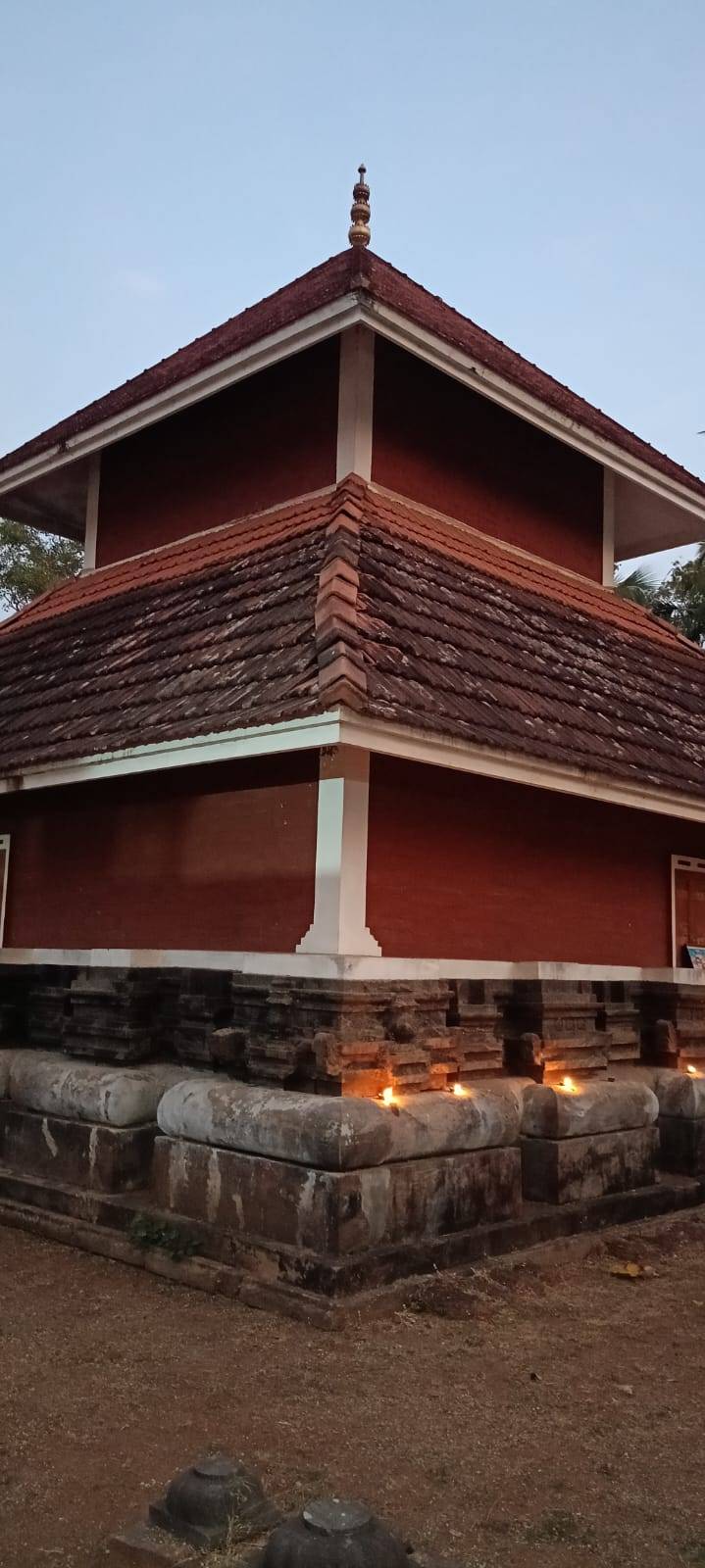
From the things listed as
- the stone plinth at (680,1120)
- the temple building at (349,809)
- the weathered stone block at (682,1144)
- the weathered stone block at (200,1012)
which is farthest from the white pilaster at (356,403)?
the weathered stone block at (682,1144)

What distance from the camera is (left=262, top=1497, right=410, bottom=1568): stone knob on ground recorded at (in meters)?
2.70

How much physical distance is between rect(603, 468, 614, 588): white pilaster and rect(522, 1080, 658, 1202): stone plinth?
445 cm

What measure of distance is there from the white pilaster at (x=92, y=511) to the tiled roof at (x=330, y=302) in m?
0.39

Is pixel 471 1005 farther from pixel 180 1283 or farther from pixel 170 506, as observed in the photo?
pixel 170 506

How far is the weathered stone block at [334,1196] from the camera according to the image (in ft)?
16.5

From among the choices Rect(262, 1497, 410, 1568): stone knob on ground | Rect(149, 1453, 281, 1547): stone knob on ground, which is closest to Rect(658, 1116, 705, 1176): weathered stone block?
Rect(149, 1453, 281, 1547): stone knob on ground


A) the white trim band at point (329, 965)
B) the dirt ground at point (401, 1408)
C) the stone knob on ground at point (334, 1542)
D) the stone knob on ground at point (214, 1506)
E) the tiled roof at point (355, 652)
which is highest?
the tiled roof at point (355, 652)

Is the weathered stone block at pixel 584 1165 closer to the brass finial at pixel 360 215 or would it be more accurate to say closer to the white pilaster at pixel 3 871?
the white pilaster at pixel 3 871

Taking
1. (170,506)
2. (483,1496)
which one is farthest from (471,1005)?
(170,506)

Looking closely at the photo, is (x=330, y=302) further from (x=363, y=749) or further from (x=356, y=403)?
(x=363, y=749)

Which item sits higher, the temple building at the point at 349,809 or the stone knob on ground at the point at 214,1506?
the temple building at the point at 349,809

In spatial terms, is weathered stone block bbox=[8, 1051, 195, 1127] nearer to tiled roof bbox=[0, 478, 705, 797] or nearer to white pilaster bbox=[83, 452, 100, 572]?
tiled roof bbox=[0, 478, 705, 797]

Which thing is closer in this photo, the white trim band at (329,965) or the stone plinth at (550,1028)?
the white trim band at (329,965)

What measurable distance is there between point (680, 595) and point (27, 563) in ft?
43.9
